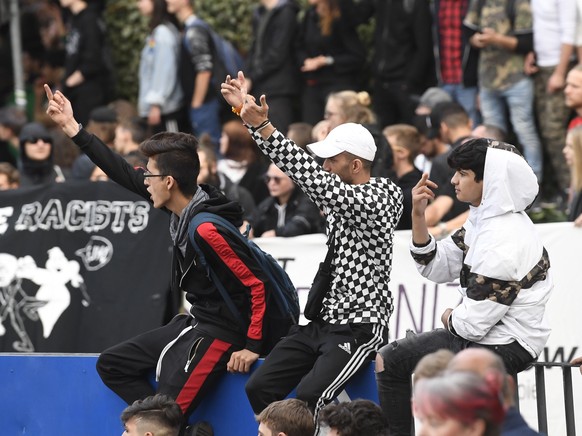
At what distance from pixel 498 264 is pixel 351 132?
1201 mm

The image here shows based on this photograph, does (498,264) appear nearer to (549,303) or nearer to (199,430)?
(199,430)

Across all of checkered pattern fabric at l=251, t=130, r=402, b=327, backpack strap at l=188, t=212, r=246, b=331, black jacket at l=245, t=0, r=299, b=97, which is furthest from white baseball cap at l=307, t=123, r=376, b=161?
black jacket at l=245, t=0, r=299, b=97

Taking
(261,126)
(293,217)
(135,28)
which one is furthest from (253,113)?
(135,28)

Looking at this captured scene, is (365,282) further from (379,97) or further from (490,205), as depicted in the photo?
(379,97)

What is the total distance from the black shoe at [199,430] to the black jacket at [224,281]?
1.74 ft

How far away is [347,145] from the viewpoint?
6891mm

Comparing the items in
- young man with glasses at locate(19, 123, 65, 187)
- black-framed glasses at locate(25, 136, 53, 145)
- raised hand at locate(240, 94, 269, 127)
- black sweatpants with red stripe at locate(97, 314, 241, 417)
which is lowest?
black sweatpants with red stripe at locate(97, 314, 241, 417)

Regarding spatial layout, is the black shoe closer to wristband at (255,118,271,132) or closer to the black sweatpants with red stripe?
the black sweatpants with red stripe

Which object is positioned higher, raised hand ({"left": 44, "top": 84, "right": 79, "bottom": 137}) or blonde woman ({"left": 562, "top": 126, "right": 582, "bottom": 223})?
raised hand ({"left": 44, "top": 84, "right": 79, "bottom": 137})

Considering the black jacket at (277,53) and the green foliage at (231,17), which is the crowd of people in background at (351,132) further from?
the green foliage at (231,17)

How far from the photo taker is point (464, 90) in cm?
1258

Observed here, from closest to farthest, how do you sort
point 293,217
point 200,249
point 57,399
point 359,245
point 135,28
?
1. point 359,245
2. point 200,249
3. point 57,399
4. point 293,217
5. point 135,28

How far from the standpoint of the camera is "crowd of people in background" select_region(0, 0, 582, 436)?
655cm

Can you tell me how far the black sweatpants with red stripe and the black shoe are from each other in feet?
0.32
